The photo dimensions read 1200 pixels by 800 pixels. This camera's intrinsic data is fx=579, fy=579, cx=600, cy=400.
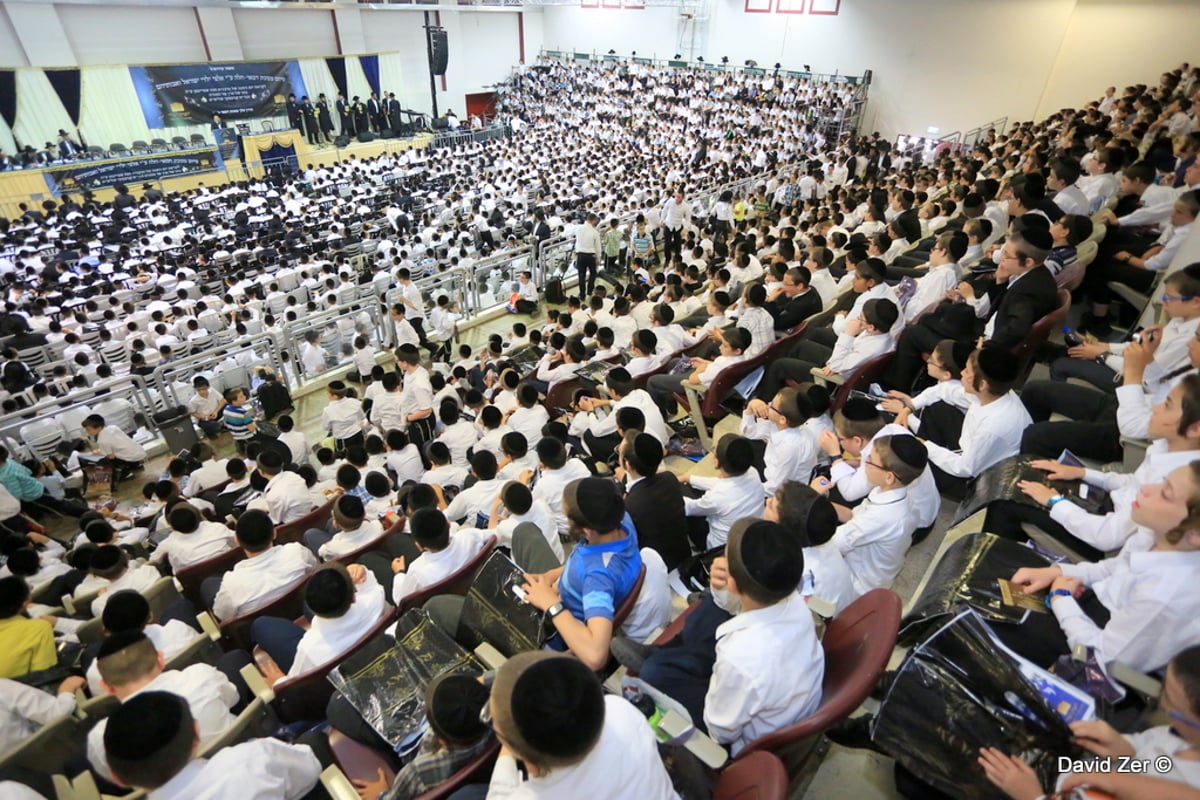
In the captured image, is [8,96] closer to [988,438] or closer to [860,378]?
[860,378]

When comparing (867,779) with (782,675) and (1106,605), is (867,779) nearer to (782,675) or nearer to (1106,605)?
(782,675)

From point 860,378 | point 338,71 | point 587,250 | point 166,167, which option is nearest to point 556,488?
point 860,378

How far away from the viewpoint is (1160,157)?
666 cm

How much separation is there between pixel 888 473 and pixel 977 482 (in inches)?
34.3

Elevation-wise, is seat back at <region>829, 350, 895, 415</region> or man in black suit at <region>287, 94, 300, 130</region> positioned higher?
man in black suit at <region>287, 94, 300, 130</region>

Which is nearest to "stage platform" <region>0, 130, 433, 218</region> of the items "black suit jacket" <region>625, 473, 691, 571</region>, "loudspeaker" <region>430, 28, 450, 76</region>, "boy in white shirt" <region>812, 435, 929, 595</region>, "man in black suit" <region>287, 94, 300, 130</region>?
"man in black suit" <region>287, 94, 300, 130</region>

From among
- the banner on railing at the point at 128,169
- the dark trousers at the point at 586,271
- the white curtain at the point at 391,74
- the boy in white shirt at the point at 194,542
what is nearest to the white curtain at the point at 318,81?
the white curtain at the point at 391,74

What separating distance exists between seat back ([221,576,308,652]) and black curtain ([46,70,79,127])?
2273 centimetres

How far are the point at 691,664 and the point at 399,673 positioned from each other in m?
1.08

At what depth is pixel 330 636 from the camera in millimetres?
2477

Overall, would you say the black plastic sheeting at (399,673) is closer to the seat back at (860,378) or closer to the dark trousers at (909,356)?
the seat back at (860,378)

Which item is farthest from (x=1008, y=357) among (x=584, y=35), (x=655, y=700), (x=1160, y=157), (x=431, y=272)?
(x=584, y=35)

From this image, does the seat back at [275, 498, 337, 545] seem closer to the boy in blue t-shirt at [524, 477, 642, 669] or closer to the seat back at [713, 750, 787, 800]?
the boy in blue t-shirt at [524, 477, 642, 669]

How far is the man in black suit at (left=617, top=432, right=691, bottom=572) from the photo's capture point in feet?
9.13
